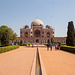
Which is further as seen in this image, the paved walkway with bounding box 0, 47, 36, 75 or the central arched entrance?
the central arched entrance

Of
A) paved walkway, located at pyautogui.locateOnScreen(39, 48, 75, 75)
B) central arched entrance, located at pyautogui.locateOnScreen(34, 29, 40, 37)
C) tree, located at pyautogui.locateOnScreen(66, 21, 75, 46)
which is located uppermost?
central arched entrance, located at pyautogui.locateOnScreen(34, 29, 40, 37)

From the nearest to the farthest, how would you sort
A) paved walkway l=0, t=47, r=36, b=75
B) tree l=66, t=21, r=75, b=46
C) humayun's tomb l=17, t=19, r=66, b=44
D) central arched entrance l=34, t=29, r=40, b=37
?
paved walkway l=0, t=47, r=36, b=75 < tree l=66, t=21, r=75, b=46 < humayun's tomb l=17, t=19, r=66, b=44 < central arched entrance l=34, t=29, r=40, b=37

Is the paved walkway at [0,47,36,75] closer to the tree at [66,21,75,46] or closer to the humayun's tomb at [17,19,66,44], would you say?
the tree at [66,21,75,46]

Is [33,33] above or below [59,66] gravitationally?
above

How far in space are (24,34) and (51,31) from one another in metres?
16.4

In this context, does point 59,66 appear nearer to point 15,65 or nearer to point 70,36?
point 15,65

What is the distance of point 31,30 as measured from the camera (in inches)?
2406

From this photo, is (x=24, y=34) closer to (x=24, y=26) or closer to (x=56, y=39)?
(x=24, y=26)

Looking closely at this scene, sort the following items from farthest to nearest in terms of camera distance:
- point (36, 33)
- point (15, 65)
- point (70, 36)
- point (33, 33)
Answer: point (36, 33)
point (33, 33)
point (70, 36)
point (15, 65)

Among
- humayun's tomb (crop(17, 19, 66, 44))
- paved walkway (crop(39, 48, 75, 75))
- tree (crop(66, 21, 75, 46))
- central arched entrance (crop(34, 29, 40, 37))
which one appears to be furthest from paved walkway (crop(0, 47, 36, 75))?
central arched entrance (crop(34, 29, 40, 37))

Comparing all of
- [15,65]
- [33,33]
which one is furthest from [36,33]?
[15,65]

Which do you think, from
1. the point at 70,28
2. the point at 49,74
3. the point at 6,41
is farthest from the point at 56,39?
the point at 49,74

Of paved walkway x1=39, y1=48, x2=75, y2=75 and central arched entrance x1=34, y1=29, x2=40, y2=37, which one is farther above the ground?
central arched entrance x1=34, y1=29, x2=40, y2=37

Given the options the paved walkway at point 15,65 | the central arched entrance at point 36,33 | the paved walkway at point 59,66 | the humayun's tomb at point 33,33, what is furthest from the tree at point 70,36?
the central arched entrance at point 36,33
